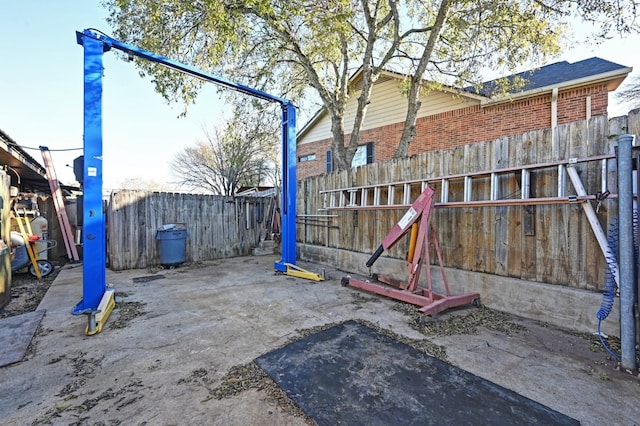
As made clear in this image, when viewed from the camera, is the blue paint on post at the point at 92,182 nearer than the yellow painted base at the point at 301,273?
Yes

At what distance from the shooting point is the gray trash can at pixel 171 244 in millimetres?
6305

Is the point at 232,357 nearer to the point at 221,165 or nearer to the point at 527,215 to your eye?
the point at 527,215

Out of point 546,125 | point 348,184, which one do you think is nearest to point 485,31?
point 546,125

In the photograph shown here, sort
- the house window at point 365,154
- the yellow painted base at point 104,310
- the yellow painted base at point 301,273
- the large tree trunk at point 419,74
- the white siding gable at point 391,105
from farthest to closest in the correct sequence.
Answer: the house window at point 365,154 → the white siding gable at point 391,105 → the large tree trunk at point 419,74 → the yellow painted base at point 301,273 → the yellow painted base at point 104,310

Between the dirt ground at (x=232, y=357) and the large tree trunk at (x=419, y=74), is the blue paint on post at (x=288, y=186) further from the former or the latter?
the large tree trunk at (x=419, y=74)

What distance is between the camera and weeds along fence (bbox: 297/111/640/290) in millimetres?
2744

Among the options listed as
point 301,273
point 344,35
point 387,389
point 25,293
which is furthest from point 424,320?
point 344,35

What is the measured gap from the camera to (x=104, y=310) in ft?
10.2

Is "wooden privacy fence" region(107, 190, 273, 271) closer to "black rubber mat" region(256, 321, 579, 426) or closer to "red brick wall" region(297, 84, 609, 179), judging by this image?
"red brick wall" region(297, 84, 609, 179)

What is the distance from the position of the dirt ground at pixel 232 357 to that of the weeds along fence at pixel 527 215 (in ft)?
2.04

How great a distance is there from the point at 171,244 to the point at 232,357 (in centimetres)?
486

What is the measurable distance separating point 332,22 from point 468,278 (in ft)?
19.7

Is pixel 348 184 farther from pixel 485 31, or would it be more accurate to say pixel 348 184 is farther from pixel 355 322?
pixel 485 31

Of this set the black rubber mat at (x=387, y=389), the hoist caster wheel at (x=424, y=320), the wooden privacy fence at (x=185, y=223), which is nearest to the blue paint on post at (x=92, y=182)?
the black rubber mat at (x=387, y=389)
